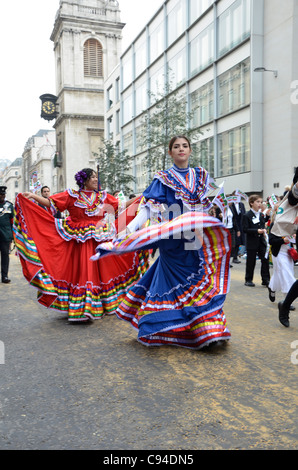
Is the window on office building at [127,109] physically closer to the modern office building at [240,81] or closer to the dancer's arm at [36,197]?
the modern office building at [240,81]

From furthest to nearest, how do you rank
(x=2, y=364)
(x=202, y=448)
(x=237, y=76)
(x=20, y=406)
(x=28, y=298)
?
(x=237, y=76), (x=28, y=298), (x=2, y=364), (x=20, y=406), (x=202, y=448)

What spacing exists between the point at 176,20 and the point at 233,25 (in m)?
8.13

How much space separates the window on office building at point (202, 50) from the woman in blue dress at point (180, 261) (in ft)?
67.4

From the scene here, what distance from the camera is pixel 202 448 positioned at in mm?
2408

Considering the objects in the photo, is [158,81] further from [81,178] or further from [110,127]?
[81,178]

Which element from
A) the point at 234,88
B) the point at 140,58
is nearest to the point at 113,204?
the point at 234,88

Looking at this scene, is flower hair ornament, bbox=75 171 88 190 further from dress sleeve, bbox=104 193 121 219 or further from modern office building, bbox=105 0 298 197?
modern office building, bbox=105 0 298 197

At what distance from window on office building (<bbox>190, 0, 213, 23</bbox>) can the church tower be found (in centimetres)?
3053

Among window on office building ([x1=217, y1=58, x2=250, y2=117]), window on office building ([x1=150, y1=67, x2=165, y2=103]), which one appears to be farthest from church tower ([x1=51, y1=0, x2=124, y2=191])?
window on office building ([x1=217, y1=58, x2=250, y2=117])

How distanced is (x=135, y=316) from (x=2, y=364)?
1.35 m

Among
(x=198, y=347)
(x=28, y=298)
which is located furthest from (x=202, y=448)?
(x=28, y=298)

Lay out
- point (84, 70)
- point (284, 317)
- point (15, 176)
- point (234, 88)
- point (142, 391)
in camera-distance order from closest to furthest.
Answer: point (142, 391), point (284, 317), point (234, 88), point (84, 70), point (15, 176)

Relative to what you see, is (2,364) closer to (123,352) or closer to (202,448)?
(123,352)

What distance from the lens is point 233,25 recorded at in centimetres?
2059
